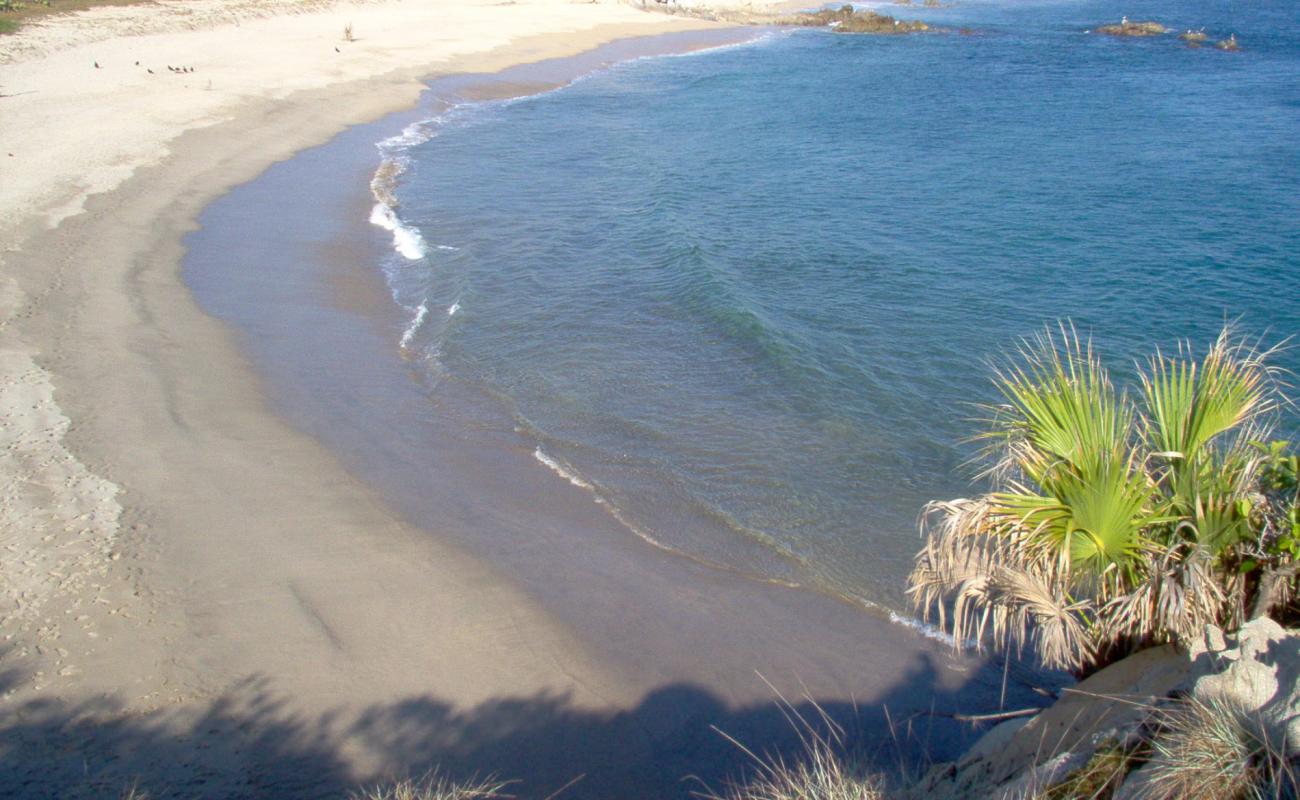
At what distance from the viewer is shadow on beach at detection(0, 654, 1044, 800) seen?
22.9ft

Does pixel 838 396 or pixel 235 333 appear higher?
pixel 235 333

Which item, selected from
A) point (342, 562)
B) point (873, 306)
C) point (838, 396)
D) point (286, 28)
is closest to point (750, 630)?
point (342, 562)

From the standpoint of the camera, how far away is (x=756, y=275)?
19.4 metres

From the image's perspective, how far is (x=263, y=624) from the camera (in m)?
8.86

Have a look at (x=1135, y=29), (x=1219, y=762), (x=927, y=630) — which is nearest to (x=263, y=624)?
(x=927, y=630)

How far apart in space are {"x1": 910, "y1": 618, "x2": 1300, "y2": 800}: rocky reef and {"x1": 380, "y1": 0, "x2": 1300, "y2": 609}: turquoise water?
432 centimetres

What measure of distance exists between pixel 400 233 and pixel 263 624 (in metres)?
14.6

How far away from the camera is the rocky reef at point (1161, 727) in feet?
13.6

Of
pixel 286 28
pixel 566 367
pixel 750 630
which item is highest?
pixel 286 28

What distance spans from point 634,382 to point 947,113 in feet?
80.2

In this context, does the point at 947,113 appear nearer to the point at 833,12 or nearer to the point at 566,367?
the point at 566,367

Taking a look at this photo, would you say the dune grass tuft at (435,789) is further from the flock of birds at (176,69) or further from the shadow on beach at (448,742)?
the flock of birds at (176,69)

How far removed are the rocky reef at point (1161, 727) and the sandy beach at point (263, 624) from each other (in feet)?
9.51

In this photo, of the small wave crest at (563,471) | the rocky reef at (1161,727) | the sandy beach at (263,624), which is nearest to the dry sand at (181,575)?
the sandy beach at (263,624)
